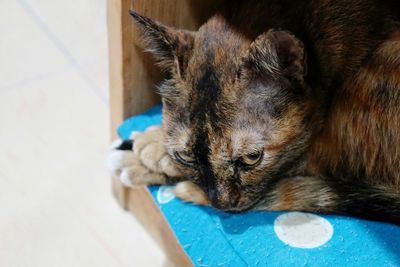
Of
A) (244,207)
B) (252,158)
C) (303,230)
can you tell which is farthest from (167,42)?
(303,230)

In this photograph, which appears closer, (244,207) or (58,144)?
(244,207)

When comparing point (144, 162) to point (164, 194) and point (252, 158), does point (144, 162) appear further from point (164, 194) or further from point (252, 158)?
point (252, 158)

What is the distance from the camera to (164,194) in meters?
1.33

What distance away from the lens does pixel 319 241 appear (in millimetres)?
1183

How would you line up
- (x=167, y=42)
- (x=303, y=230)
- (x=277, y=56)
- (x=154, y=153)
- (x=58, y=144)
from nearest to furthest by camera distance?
(x=277, y=56) → (x=167, y=42) → (x=303, y=230) → (x=154, y=153) → (x=58, y=144)

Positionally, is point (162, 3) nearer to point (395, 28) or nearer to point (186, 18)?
point (186, 18)

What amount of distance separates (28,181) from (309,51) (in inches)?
36.0

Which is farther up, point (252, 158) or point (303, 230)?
point (252, 158)

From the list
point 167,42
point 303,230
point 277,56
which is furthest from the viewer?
point 303,230

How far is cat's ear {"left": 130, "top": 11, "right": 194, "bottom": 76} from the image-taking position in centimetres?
108

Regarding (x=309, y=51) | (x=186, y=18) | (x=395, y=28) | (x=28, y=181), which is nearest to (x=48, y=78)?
(x=28, y=181)

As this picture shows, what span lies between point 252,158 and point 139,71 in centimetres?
41

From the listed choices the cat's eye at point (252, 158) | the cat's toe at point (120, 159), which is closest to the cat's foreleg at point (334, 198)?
the cat's eye at point (252, 158)

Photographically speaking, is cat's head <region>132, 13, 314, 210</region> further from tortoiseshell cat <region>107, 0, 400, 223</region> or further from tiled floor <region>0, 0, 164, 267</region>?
tiled floor <region>0, 0, 164, 267</region>
